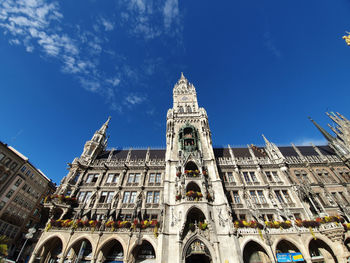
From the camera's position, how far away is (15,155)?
3866 centimetres

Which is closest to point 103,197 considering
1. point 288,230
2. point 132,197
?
point 132,197

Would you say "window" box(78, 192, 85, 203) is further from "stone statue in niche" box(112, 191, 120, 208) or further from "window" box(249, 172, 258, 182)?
"window" box(249, 172, 258, 182)

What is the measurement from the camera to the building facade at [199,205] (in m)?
21.1

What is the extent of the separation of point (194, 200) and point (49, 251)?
24112mm

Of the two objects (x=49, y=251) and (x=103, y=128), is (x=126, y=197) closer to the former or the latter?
(x=49, y=251)

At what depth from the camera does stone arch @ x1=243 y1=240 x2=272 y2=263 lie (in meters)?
21.1

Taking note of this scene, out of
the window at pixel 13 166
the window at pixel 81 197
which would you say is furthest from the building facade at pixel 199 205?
the window at pixel 13 166

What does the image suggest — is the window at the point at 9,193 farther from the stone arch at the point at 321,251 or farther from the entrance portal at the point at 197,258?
the stone arch at the point at 321,251

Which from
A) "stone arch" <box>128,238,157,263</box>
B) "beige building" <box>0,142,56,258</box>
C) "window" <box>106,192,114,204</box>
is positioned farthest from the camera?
"beige building" <box>0,142,56,258</box>

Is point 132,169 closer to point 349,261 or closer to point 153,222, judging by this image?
point 153,222

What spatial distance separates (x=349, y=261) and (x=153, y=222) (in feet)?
84.9

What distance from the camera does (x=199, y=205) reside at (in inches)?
909

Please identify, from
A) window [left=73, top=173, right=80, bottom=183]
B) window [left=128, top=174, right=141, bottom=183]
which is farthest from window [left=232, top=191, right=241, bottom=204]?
window [left=73, top=173, right=80, bottom=183]

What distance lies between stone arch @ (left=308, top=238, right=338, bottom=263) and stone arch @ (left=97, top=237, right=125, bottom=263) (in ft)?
90.9
